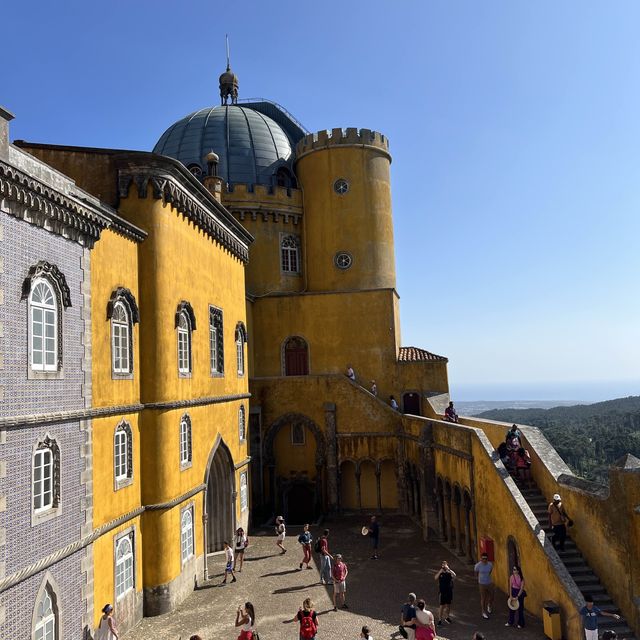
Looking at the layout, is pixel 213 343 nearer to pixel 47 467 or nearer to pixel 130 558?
pixel 130 558

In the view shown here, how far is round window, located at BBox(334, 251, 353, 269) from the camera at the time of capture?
105ft

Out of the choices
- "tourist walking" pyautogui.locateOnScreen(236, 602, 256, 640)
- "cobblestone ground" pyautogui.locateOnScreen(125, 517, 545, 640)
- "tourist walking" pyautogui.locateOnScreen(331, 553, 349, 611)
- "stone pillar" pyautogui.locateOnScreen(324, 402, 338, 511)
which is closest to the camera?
"tourist walking" pyautogui.locateOnScreen(236, 602, 256, 640)

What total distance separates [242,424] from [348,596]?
9.18 metres

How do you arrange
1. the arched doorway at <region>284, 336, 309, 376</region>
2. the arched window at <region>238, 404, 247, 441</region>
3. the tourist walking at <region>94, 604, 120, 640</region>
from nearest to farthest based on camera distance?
1. the tourist walking at <region>94, 604, 120, 640</region>
2. the arched window at <region>238, 404, 247, 441</region>
3. the arched doorway at <region>284, 336, 309, 376</region>

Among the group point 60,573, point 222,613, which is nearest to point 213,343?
point 222,613

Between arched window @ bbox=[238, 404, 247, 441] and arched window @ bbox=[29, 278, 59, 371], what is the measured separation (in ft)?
40.8

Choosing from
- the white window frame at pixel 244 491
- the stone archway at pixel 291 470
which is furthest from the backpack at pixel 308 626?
the stone archway at pixel 291 470

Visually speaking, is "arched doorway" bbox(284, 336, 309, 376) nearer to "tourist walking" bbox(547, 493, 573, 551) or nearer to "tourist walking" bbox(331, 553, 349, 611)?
"tourist walking" bbox(331, 553, 349, 611)

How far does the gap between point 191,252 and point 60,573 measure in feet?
33.4

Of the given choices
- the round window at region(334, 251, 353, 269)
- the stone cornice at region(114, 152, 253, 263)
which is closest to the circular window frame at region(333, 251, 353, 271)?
the round window at region(334, 251, 353, 269)

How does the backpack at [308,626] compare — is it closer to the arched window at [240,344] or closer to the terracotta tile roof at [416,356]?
the arched window at [240,344]

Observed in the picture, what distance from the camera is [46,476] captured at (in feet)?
37.9

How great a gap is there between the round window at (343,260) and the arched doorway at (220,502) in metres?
13.7

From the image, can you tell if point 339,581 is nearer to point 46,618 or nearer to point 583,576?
point 583,576
